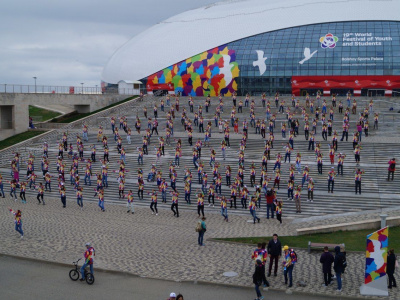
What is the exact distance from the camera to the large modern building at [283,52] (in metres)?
50.3

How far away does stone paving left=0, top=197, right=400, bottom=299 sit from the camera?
14213mm

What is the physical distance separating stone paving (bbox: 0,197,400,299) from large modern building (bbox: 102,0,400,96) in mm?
31682

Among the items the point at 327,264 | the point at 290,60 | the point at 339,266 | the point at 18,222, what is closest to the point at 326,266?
the point at 327,264

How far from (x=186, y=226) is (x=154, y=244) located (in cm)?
303

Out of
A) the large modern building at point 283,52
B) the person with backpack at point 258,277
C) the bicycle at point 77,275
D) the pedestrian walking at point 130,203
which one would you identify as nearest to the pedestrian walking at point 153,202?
the pedestrian walking at point 130,203

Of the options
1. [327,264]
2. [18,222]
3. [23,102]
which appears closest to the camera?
[327,264]

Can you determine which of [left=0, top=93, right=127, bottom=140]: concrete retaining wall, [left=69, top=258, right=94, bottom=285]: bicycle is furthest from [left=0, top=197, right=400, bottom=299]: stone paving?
[left=0, top=93, right=127, bottom=140]: concrete retaining wall

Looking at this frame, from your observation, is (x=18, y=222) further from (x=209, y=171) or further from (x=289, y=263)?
(x=209, y=171)

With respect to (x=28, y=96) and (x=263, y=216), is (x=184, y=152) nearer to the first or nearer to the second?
(x=263, y=216)

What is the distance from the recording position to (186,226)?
20.2 m

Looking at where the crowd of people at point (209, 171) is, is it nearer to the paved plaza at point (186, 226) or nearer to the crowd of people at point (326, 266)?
A: the paved plaza at point (186, 226)

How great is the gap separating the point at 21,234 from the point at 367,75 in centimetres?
3959

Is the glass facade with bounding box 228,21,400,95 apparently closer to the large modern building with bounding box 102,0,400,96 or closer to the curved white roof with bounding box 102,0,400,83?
the large modern building with bounding box 102,0,400,96

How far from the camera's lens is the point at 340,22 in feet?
169
